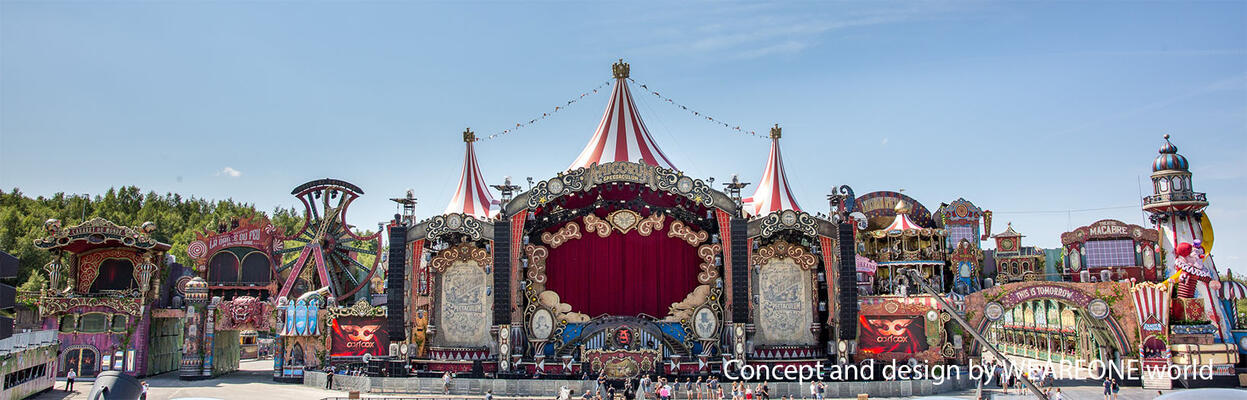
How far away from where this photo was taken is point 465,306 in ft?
111

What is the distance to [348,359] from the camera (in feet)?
111

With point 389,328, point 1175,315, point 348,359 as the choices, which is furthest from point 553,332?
point 1175,315

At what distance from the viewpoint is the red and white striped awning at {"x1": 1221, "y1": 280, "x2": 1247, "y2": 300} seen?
31861 mm

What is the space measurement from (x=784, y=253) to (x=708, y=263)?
3300 mm

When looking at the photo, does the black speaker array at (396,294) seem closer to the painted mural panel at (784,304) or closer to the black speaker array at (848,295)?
the painted mural panel at (784,304)

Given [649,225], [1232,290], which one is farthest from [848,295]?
[1232,290]

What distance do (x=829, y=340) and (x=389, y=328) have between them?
18034mm

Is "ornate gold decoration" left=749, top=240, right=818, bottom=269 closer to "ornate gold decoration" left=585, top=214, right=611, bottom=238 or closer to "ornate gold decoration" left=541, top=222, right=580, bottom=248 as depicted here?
"ornate gold decoration" left=585, top=214, right=611, bottom=238

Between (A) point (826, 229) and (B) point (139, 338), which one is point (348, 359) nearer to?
(B) point (139, 338)

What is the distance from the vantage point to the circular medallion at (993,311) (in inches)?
1249

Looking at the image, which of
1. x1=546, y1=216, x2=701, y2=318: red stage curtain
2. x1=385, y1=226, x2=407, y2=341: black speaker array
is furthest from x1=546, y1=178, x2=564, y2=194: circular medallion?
x1=385, y1=226, x2=407, y2=341: black speaker array

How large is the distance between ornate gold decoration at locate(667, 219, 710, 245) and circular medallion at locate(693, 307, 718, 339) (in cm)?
325

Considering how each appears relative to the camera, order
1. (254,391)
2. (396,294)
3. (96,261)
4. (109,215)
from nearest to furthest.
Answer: (254,391) < (396,294) < (96,261) < (109,215)

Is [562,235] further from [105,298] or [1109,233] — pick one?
[1109,233]
